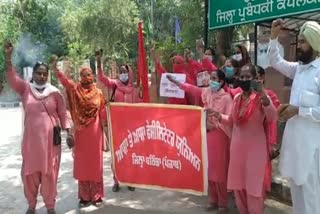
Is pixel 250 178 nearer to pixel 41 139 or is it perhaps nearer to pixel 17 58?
pixel 41 139

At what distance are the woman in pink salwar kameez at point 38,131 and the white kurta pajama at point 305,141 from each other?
2.33 meters

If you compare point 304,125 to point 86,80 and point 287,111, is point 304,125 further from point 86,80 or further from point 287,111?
point 86,80

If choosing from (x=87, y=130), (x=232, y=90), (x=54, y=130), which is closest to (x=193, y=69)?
(x=232, y=90)

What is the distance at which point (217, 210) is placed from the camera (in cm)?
492

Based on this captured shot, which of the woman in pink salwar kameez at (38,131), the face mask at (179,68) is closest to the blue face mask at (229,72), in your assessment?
the face mask at (179,68)

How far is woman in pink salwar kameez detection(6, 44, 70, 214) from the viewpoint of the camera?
15.6ft

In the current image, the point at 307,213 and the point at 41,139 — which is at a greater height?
the point at 41,139

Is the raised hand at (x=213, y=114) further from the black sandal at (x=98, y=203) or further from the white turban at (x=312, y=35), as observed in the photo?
the black sandal at (x=98, y=203)

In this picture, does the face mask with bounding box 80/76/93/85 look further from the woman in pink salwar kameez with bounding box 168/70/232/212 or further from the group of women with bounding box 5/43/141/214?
the woman in pink salwar kameez with bounding box 168/70/232/212

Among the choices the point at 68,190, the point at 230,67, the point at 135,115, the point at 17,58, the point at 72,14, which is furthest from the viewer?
the point at 17,58

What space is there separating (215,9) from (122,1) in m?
17.7

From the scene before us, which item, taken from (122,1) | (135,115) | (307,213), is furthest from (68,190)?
(122,1)

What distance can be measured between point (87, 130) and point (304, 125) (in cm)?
239

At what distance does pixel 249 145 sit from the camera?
13.5 feet
